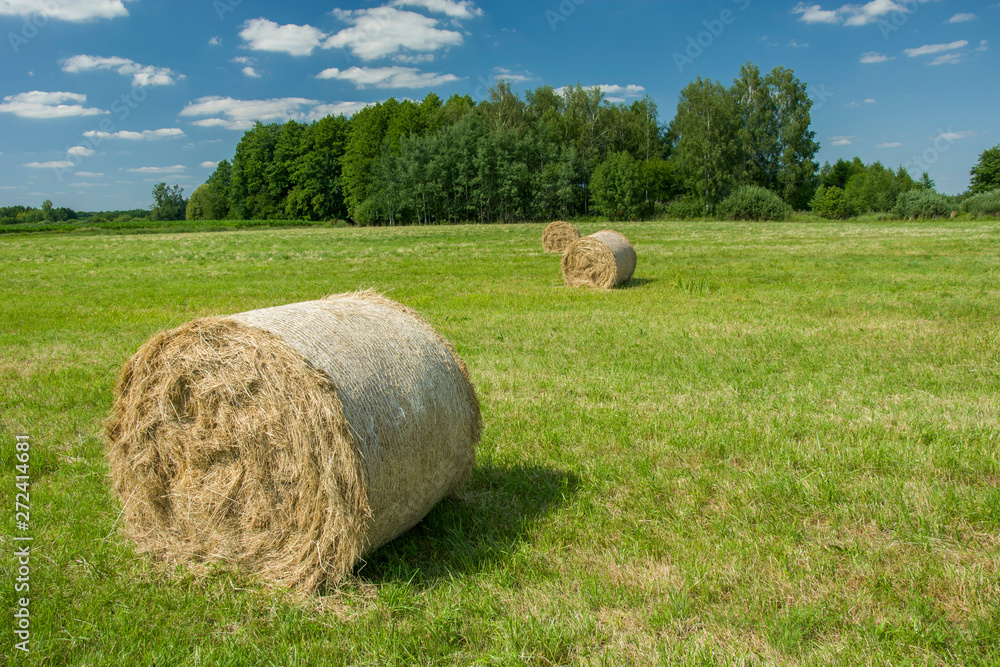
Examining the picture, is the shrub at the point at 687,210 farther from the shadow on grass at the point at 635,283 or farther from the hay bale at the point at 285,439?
the hay bale at the point at 285,439

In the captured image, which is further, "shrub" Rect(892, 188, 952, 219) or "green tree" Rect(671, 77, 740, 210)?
"green tree" Rect(671, 77, 740, 210)

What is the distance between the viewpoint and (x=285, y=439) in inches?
143

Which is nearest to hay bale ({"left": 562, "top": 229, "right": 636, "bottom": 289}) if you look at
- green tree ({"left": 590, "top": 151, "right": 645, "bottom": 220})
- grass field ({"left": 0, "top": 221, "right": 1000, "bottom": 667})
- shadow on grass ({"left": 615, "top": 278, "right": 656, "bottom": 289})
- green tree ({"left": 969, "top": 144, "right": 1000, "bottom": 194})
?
shadow on grass ({"left": 615, "top": 278, "right": 656, "bottom": 289})

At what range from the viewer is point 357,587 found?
140 inches

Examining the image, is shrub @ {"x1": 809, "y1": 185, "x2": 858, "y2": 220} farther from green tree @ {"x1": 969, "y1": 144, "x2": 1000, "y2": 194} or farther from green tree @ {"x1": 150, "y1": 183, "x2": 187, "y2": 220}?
green tree @ {"x1": 150, "y1": 183, "x2": 187, "y2": 220}

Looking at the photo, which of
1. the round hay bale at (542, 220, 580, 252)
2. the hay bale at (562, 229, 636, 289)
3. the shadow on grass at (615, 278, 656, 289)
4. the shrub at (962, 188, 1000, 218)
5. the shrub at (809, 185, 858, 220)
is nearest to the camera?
the hay bale at (562, 229, 636, 289)

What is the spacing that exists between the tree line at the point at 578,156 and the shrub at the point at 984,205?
18155 millimetres

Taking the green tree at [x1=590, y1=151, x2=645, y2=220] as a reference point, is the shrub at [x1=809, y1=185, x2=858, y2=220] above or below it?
below

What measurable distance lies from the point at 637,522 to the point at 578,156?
7842 centimetres

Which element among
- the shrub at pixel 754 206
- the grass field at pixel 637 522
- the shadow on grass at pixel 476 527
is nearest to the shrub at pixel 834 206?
the shrub at pixel 754 206

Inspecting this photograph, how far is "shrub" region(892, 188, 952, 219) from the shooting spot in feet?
190

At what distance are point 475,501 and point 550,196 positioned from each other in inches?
2721

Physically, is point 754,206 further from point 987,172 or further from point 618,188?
point 987,172

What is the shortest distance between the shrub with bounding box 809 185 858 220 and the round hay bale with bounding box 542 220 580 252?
4731 cm
